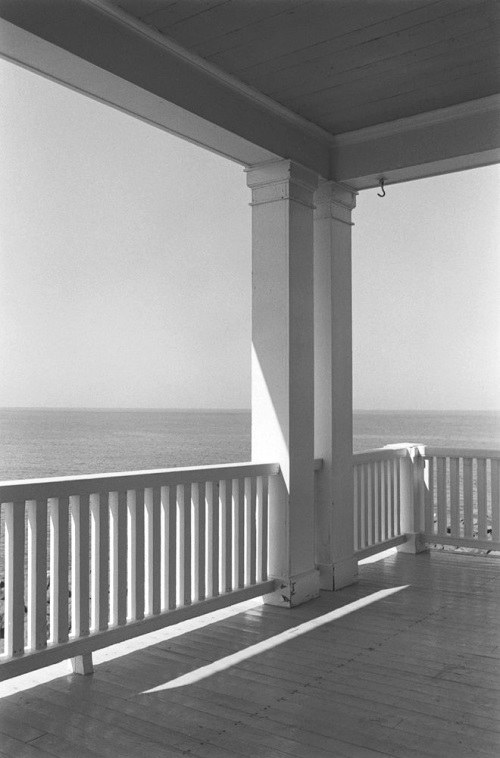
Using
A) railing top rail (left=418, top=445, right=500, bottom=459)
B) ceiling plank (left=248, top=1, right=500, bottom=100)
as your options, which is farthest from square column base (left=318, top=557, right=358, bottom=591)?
ceiling plank (left=248, top=1, right=500, bottom=100)

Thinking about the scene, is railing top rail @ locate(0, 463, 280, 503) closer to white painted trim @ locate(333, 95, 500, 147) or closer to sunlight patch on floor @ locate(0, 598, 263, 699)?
sunlight patch on floor @ locate(0, 598, 263, 699)

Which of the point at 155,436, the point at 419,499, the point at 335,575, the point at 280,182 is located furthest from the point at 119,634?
the point at 155,436

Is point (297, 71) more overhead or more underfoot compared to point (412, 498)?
more overhead

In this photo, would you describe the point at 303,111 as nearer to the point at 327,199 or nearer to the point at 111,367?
the point at 327,199

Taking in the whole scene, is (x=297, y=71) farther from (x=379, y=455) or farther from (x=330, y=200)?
(x=379, y=455)

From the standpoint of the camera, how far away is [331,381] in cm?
479

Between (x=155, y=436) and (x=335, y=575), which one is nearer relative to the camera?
(x=335, y=575)

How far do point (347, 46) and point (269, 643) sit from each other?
286cm

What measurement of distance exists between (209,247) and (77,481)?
118 ft

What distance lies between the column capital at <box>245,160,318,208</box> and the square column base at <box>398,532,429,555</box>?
280 cm

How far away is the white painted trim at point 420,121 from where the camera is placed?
4.19 metres

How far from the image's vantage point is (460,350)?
35.7 metres

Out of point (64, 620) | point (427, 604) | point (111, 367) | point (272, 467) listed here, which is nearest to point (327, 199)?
point (272, 467)

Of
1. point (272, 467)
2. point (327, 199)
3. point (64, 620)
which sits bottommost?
point (64, 620)
